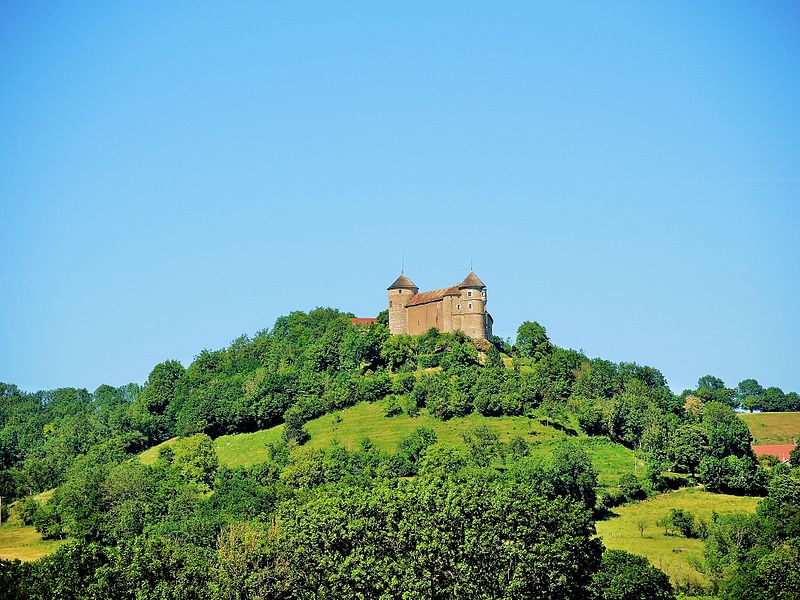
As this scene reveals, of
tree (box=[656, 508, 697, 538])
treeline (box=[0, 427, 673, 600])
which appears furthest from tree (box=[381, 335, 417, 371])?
treeline (box=[0, 427, 673, 600])

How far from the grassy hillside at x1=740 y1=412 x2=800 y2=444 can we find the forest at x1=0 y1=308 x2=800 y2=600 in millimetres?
7584

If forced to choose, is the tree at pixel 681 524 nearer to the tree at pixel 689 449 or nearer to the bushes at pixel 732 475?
the bushes at pixel 732 475

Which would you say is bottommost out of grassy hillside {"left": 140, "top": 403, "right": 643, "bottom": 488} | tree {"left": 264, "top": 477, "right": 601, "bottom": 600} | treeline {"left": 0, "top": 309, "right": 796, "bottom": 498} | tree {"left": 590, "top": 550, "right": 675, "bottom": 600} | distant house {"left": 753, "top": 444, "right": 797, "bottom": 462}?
tree {"left": 590, "top": 550, "right": 675, "bottom": 600}

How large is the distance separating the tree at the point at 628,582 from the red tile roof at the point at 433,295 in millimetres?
72546

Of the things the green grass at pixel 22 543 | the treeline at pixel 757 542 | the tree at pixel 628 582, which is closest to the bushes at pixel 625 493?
the treeline at pixel 757 542

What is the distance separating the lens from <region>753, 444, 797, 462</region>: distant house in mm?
108688

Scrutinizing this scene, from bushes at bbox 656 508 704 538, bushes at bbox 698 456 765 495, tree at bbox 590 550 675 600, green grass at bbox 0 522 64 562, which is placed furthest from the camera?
bushes at bbox 698 456 765 495

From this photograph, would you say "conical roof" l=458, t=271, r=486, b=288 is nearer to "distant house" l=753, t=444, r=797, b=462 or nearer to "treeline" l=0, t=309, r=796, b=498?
"treeline" l=0, t=309, r=796, b=498

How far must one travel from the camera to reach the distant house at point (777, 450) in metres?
109

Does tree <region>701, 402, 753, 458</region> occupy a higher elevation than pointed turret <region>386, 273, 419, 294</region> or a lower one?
lower

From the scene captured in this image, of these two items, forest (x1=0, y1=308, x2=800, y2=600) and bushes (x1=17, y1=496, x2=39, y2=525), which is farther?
bushes (x1=17, y1=496, x2=39, y2=525)

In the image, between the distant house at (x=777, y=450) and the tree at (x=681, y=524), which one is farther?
the distant house at (x=777, y=450)

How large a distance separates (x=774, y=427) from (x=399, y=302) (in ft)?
→ 165

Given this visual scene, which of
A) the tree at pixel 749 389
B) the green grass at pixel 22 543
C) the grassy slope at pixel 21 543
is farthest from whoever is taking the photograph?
the tree at pixel 749 389
